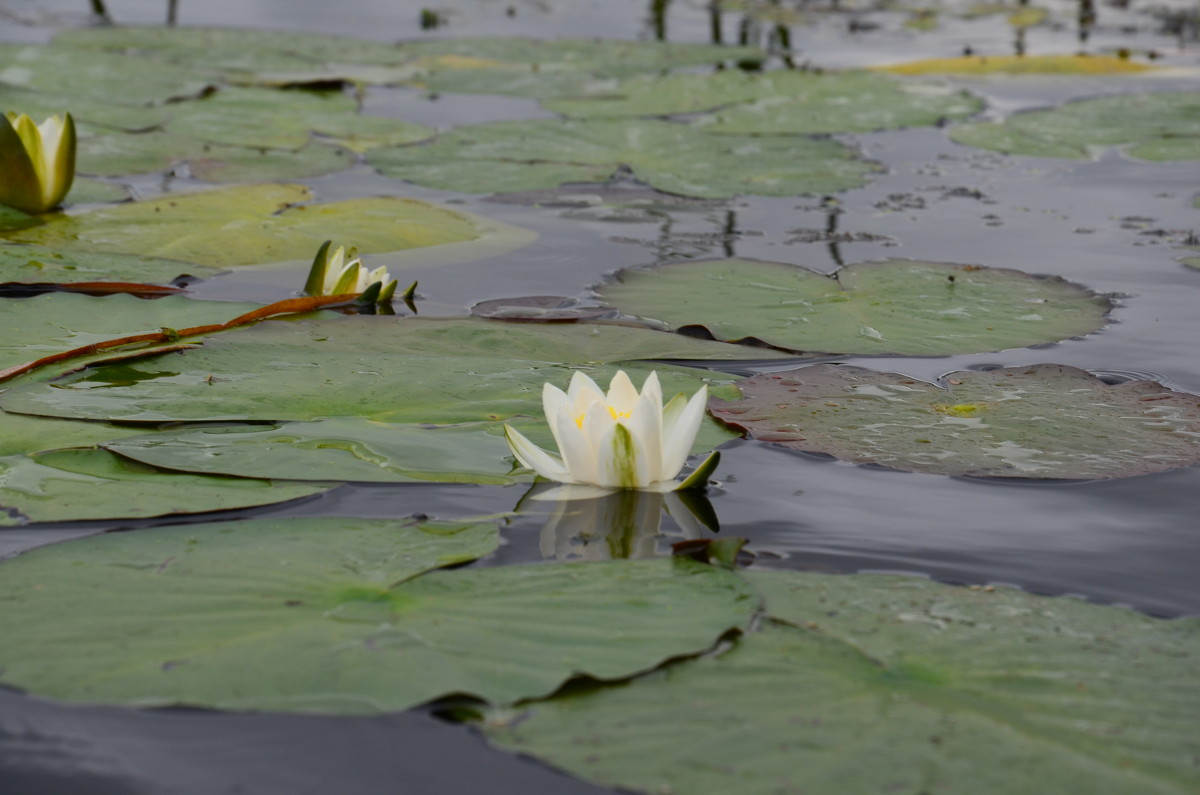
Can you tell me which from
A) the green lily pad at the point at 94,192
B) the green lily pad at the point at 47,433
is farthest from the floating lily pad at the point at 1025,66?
the green lily pad at the point at 47,433

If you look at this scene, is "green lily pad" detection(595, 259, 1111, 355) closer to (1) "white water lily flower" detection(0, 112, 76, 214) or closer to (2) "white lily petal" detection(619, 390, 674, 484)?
(2) "white lily petal" detection(619, 390, 674, 484)

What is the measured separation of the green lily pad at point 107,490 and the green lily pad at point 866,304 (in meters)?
1.38

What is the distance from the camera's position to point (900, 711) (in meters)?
1.38

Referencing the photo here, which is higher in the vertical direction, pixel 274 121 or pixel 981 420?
pixel 274 121

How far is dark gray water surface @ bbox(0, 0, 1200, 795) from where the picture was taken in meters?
1.34

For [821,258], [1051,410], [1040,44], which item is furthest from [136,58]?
[1040,44]

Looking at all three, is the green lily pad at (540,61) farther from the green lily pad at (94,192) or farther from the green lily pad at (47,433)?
the green lily pad at (47,433)

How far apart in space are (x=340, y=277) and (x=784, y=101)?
3826mm

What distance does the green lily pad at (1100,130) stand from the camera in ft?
A: 17.9

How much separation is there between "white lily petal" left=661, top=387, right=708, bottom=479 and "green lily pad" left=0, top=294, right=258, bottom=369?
52.0 inches

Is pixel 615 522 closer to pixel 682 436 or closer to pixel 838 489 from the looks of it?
pixel 682 436

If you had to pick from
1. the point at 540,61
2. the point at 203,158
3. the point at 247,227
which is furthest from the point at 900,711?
the point at 540,61

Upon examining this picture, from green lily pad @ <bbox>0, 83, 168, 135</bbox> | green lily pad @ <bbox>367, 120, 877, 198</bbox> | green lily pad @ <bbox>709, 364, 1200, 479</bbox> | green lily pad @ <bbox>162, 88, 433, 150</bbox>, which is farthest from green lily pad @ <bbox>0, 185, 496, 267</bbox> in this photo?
green lily pad @ <bbox>709, 364, 1200, 479</bbox>

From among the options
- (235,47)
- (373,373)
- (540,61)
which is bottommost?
(373,373)
